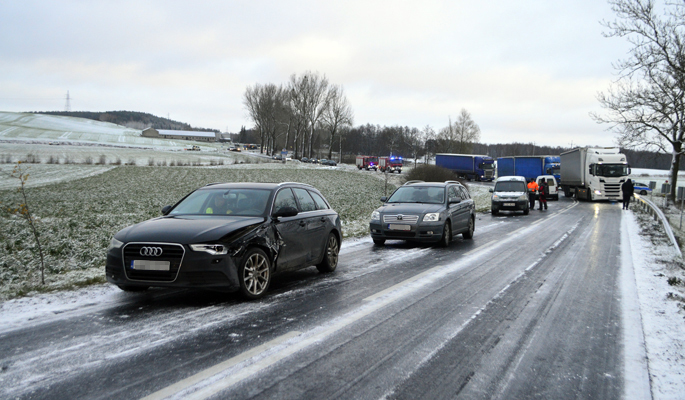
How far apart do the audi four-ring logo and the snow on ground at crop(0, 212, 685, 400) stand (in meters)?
0.83

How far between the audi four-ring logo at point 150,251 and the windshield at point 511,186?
21.7m

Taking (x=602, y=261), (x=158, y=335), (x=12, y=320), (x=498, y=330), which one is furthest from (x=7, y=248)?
(x=602, y=261)

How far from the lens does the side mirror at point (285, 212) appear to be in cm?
728

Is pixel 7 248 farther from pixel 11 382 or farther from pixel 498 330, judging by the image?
pixel 498 330

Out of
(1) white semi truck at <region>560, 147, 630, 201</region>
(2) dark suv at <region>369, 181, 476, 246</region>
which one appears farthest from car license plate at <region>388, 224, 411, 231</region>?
(1) white semi truck at <region>560, 147, 630, 201</region>

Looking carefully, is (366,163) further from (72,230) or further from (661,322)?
(661,322)

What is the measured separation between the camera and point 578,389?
13.1ft

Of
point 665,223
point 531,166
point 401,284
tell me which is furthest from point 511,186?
point 531,166

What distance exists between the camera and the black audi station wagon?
19.6 feet

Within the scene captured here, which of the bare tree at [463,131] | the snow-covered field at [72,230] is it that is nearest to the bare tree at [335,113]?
the bare tree at [463,131]

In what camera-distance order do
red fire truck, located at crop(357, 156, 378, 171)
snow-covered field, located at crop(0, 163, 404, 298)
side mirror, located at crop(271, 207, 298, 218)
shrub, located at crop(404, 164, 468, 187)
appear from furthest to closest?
red fire truck, located at crop(357, 156, 378, 171) < shrub, located at crop(404, 164, 468, 187) < snow-covered field, located at crop(0, 163, 404, 298) < side mirror, located at crop(271, 207, 298, 218)

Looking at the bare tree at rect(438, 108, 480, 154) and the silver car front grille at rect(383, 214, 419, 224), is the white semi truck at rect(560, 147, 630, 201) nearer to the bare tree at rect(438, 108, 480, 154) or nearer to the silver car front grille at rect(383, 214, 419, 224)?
the silver car front grille at rect(383, 214, 419, 224)

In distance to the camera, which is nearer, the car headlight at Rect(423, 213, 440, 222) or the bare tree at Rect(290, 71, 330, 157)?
the car headlight at Rect(423, 213, 440, 222)

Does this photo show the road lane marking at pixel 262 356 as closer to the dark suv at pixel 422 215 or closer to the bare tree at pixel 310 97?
the dark suv at pixel 422 215
